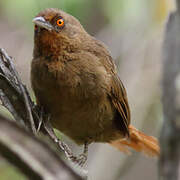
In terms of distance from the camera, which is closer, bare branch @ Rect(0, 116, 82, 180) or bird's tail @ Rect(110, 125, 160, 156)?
bare branch @ Rect(0, 116, 82, 180)

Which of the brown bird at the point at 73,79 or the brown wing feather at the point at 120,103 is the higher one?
the brown bird at the point at 73,79

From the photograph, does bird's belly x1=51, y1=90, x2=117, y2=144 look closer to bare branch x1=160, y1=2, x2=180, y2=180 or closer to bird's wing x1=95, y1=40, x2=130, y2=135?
bird's wing x1=95, y1=40, x2=130, y2=135

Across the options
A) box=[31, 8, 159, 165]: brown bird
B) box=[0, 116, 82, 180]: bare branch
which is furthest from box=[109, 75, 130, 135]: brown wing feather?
box=[0, 116, 82, 180]: bare branch

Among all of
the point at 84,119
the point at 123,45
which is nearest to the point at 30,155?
the point at 84,119

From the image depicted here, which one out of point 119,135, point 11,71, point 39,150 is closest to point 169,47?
point 39,150

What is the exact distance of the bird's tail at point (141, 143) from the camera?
5227 mm

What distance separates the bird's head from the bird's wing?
343 millimetres

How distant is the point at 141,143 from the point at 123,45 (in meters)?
1.81

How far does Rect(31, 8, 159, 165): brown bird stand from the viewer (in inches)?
141

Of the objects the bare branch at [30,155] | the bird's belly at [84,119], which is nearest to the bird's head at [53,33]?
the bird's belly at [84,119]

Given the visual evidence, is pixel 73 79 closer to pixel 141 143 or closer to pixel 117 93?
pixel 117 93

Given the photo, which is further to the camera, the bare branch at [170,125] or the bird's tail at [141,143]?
the bird's tail at [141,143]

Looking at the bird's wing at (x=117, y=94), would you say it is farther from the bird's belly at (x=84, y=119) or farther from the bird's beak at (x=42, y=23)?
the bird's beak at (x=42, y=23)

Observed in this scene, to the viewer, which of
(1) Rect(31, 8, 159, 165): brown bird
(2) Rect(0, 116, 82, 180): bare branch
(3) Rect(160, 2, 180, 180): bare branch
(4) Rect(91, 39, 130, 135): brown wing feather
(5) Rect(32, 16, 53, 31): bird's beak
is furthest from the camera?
(4) Rect(91, 39, 130, 135): brown wing feather
